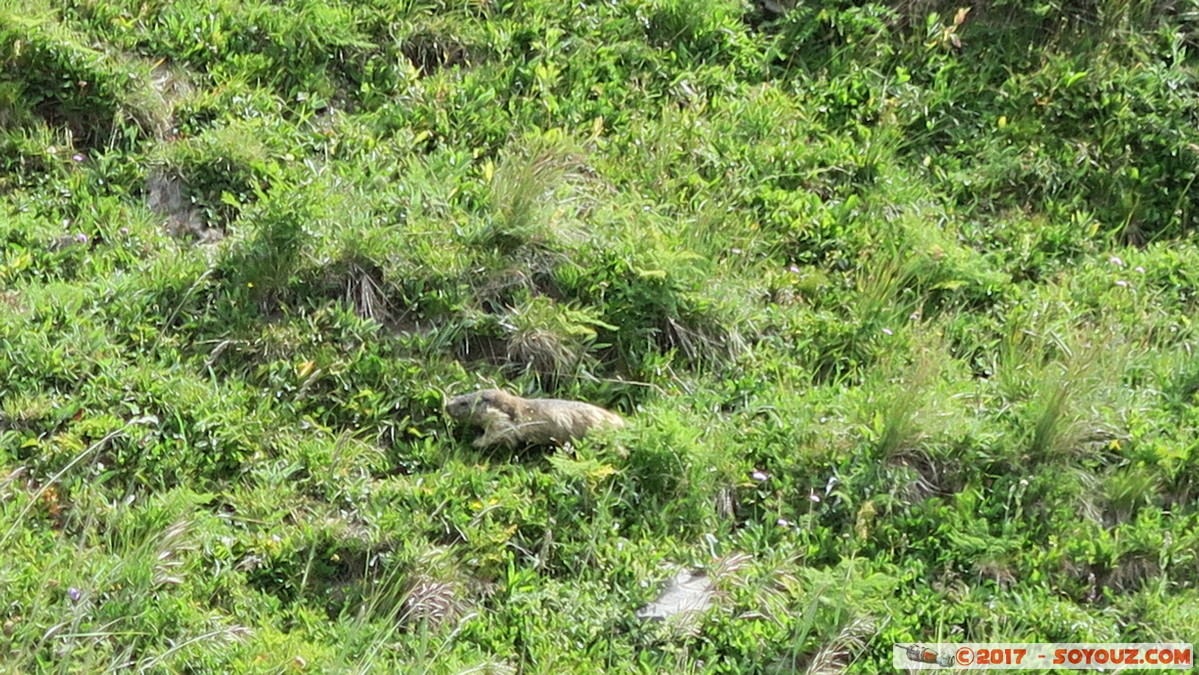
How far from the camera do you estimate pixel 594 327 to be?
17.3ft

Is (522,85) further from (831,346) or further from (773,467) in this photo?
(773,467)

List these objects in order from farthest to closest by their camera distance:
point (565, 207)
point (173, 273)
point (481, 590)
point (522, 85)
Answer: point (522, 85)
point (565, 207)
point (173, 273)
point (481, 590)

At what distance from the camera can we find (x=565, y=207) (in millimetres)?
5566

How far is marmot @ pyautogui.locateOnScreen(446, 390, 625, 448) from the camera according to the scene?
4.87 m

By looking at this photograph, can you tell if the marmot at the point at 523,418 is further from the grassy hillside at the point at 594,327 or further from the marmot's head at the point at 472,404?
the grassy hillside at the point at 594,327

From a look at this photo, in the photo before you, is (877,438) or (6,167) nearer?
(877,438)

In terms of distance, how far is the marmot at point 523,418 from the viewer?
487 cm

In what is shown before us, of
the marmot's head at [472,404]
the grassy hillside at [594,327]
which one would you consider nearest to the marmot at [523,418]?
the marmot's head at [472,404]

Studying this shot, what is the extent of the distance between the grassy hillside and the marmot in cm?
10

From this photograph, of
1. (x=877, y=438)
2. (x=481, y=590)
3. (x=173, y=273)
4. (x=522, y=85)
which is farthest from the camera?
(x=522, y=85)

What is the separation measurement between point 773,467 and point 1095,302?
190 centimetres

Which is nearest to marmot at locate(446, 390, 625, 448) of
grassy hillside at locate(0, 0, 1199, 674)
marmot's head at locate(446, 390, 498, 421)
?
marmot's head at locate(446, 390, 498, 421)

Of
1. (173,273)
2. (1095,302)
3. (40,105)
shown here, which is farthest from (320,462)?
(1095,302)

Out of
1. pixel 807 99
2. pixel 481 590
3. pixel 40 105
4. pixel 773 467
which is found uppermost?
pixel 807 99
